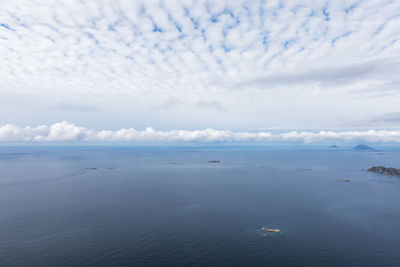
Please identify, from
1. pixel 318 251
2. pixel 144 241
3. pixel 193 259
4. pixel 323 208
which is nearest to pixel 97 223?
pixel 144 241

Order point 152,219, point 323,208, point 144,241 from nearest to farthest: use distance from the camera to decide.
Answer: point 144,241 < point 152,219 < point 323,208

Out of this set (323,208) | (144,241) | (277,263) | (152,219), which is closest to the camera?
(277,263)

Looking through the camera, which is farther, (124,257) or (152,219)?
(152,219)

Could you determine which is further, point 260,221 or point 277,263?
point 260,221

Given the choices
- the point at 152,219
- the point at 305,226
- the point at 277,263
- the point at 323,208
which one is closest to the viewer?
the point at 277,263

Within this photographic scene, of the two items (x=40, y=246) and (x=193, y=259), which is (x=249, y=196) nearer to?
(x=193, y=259)

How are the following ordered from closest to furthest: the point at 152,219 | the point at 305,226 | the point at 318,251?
the point at 318,251
the point at 305,226
the point at 152,219

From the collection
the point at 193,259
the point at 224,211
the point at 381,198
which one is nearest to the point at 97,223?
the point at 193,259

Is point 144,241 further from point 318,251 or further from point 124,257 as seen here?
point 318,251
